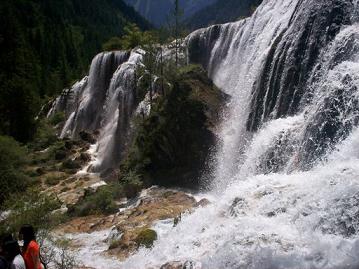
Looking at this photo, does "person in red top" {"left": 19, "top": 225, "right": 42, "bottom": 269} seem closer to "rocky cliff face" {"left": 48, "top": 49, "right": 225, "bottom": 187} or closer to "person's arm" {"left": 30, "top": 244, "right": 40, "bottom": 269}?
"person's arm" {"left": 30, "top": 244, "right": 40, "bottom": 269}

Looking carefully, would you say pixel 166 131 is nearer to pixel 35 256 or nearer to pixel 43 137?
pixel 35 256

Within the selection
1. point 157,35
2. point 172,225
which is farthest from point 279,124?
point 157,35

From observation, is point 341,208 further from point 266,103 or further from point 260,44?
point 260,44

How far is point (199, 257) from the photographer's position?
1441 centimetres

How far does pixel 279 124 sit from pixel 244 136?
4.32 metres

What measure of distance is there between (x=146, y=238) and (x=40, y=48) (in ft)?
249

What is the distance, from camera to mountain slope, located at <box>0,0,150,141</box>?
4684 centimetres

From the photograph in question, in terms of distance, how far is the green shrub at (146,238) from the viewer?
1709 centimetres

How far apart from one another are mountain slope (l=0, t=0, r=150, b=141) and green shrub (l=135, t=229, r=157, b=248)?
3158 cm

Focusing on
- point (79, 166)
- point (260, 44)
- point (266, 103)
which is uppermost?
point (260, 44)

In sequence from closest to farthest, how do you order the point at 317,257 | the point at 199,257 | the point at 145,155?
the point at 317,257 < the point at 199,257 < the point at 145,155

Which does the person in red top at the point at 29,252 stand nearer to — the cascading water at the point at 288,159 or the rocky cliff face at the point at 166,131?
the cascading water at the point at 288,159

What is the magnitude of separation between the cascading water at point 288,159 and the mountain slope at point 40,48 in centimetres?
2547

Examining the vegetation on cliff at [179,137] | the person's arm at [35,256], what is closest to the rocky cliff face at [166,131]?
the vegetation on cliff at [179,137]
